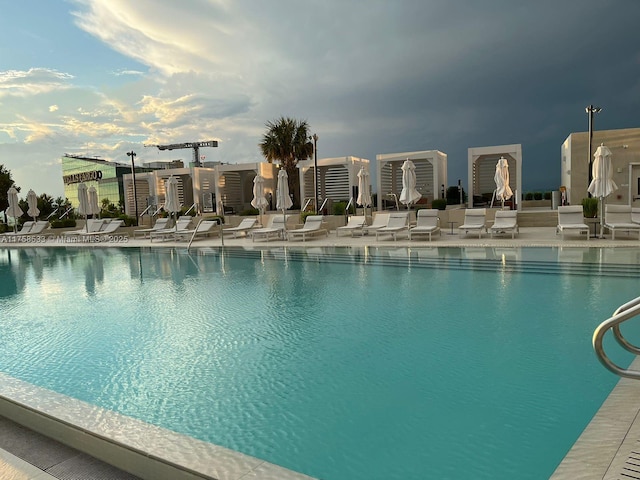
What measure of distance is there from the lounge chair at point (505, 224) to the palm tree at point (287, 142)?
15.5m

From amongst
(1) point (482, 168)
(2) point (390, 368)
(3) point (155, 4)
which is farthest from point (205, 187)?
(2) point (390, 368)

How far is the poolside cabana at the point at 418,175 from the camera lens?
21.7 m

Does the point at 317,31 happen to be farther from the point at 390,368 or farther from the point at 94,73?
the point at 390,368

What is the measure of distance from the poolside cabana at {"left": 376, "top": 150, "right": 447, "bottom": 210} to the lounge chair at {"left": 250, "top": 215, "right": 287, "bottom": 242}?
7.71m

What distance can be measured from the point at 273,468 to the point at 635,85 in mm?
47666

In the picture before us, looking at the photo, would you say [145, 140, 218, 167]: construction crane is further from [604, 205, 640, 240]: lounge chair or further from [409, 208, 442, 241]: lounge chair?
[604, 205, 640, 240]: lounge chair

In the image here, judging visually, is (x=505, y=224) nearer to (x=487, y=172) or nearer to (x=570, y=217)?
(x=570, y=217)

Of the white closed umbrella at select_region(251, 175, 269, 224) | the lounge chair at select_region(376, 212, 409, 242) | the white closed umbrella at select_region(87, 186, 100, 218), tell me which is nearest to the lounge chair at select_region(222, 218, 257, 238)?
the white closed umbrella at select_region(251, 175, 269, 224)

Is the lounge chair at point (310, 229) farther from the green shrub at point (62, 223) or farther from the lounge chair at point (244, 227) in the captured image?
the green shrub at point (62, 223)

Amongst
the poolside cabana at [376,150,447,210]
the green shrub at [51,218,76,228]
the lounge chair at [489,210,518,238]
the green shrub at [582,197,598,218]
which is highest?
the poolside cabana at [376,150,447,210]

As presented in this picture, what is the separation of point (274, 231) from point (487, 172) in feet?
50.0

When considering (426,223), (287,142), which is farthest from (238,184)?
(426,223)

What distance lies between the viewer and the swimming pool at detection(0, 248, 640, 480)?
97.9 inches

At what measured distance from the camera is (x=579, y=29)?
92.7ft
